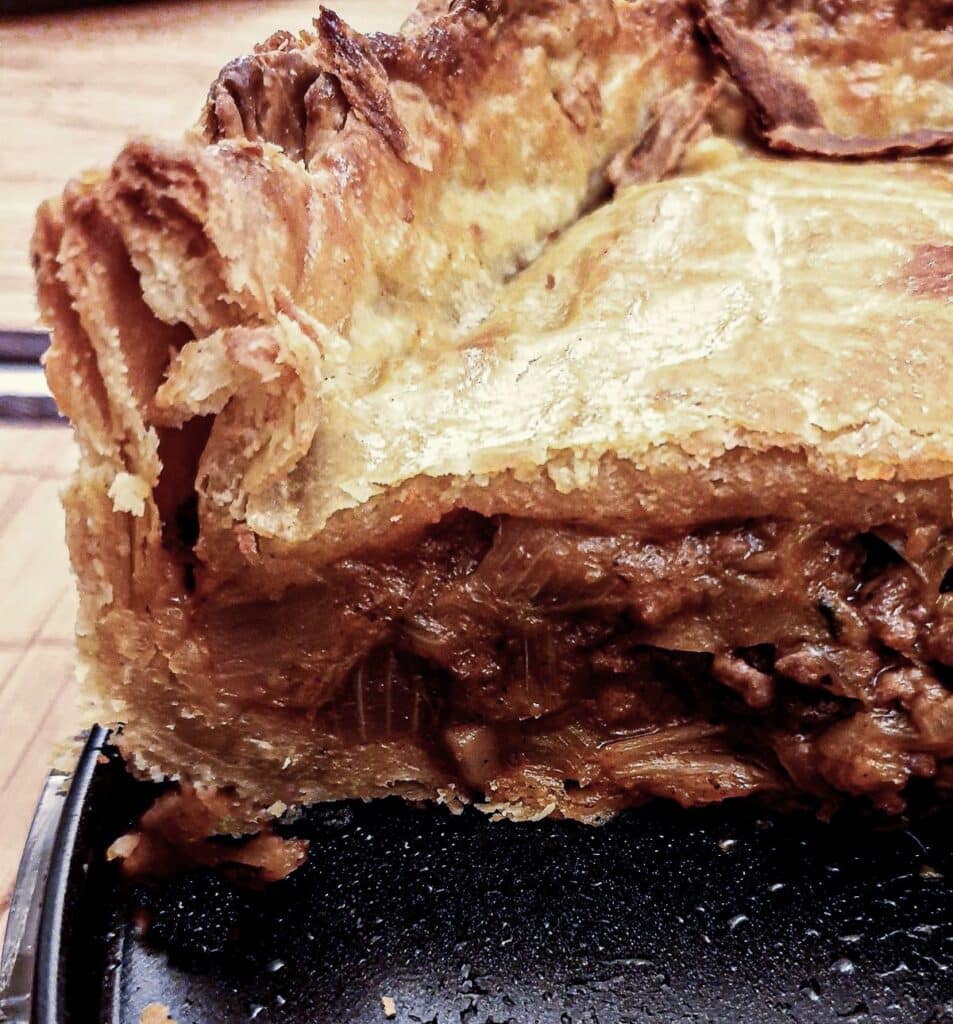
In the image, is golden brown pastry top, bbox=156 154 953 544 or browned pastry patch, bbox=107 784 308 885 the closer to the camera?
golden brown pastry top, bbox=156 154 953 544

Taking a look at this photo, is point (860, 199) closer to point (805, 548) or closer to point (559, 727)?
point (805, 548)

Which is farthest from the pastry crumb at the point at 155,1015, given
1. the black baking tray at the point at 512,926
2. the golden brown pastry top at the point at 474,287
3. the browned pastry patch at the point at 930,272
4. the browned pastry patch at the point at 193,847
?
the browned pastry patch at the point at 930,272

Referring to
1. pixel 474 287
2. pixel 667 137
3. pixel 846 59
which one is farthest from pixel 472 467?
pixel 846 59

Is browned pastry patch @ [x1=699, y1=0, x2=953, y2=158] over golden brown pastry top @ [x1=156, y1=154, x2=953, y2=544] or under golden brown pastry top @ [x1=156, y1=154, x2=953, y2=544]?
over

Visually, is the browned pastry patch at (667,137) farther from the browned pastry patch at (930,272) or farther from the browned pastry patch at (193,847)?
the browned pastry patch at (193,847)

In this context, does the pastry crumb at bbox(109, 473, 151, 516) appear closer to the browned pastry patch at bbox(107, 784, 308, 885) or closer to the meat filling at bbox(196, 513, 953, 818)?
the meat filling at bbox(196, 513, 953, 818)

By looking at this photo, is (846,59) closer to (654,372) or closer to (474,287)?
(474,287)

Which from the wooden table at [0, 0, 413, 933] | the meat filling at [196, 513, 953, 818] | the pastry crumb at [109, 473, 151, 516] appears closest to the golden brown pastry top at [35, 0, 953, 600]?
the pastry crumb at [109, 473, 151, 516]
